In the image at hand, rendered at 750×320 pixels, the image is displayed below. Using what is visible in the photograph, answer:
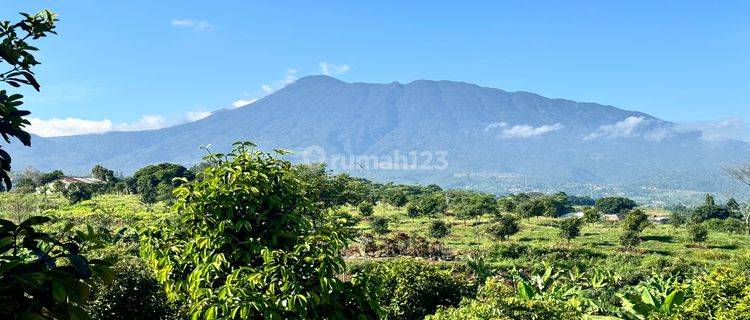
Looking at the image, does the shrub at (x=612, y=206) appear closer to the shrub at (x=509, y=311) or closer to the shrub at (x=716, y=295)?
the shrub at (x=716, y=295)

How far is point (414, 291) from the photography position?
11.0 meters

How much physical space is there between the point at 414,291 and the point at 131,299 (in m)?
5.86

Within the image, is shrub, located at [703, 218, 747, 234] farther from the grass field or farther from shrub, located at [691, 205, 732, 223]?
shrub, located at [691, 205, 732, 223]

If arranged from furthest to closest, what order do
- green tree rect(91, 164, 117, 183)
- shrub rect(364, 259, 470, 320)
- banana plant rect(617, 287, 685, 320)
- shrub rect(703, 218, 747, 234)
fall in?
green tree rect(91, 164, 117, 183) < shrub rect(703, 218, 747, 234) < banana plant rect(617, 287, 685, 320) < shrub rect(364, 259, 470, 320)

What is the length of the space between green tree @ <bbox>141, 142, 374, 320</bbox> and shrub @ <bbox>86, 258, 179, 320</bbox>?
3.91 m

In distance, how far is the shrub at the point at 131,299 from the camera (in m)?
9.81

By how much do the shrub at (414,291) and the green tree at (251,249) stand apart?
4.78 m

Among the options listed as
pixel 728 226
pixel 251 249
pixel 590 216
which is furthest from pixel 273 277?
pixel 728 226

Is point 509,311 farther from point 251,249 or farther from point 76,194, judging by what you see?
point 76,194

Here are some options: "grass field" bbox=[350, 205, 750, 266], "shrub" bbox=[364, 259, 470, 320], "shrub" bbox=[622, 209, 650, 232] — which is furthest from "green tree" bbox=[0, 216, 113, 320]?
"shrub" bbox=[622, 209, 650, 232]

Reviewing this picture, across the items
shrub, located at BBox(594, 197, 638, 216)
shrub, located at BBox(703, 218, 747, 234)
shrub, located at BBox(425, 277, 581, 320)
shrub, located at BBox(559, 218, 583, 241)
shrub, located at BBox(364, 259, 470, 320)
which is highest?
shrub, located at BBox(425, 277, 581, 320)

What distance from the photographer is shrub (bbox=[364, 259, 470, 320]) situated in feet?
36.2

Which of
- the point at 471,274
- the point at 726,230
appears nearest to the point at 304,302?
the point at 471,274

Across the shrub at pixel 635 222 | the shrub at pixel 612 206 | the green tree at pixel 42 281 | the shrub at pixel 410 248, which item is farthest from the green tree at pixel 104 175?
the green tree at pixel 42 281
